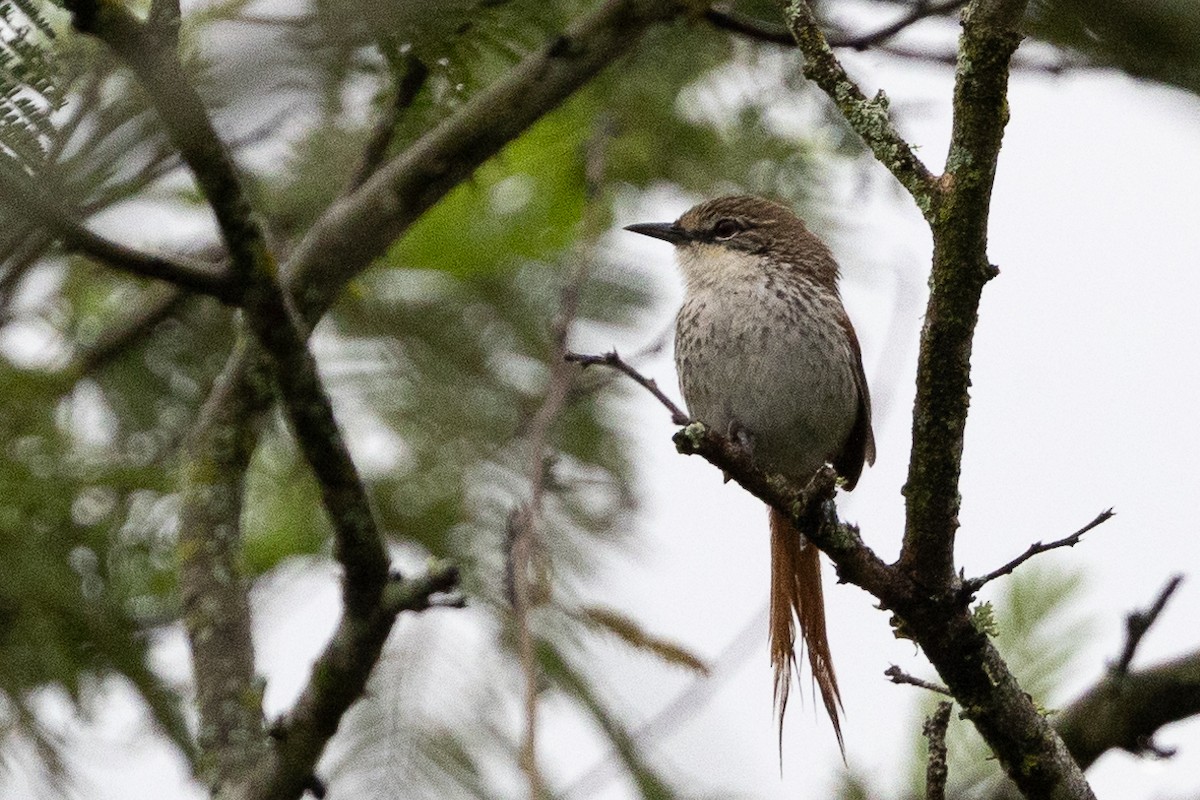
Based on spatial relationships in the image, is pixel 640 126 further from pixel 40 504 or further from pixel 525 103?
pixel 40 504

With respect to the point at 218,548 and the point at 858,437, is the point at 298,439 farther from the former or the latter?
the point at 858,437

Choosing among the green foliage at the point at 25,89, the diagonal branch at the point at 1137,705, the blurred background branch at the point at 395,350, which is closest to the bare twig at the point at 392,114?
the blurred background branch at the point at 395,350

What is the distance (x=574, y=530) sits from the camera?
14.5ft

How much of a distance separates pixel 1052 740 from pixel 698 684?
1.15 meters

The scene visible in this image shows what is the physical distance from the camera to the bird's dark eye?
4.64 meters

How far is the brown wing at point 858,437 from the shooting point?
422cm

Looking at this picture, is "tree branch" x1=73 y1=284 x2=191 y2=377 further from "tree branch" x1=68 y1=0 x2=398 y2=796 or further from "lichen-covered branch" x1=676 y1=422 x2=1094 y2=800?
"lichen-covered branch" x1=676 y1=422 x2=1094 y2=800

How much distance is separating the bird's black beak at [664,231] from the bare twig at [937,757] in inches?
88.1

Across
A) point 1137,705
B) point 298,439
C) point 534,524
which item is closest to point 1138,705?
point 1137,705

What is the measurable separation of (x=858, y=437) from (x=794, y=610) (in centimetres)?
62

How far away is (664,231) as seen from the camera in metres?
4.79

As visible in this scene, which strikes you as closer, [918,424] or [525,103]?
[918,424]

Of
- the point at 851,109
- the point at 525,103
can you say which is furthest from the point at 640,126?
the point at 851,109

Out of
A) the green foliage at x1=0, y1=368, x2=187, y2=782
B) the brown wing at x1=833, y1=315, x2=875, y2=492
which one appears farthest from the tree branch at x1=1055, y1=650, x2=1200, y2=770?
the green foliage at x1=0, y1=368, x2=187, y2=782
